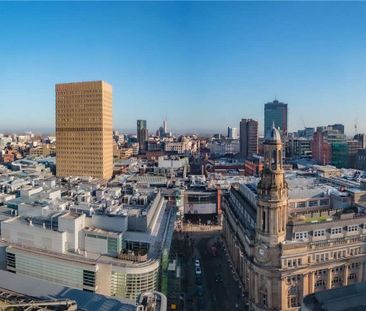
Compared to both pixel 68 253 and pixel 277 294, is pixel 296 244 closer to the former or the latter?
pixel 277 294

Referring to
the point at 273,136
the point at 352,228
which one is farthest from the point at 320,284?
the point at 273,136

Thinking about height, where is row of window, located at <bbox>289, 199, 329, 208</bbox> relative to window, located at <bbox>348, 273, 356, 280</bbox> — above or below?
above

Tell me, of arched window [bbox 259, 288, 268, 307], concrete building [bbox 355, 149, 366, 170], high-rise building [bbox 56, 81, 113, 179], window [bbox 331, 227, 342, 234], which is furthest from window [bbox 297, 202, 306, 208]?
concrete building [bbox 355, 149, 366, 170]

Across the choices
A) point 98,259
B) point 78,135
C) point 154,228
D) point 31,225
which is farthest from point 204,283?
point 78,135

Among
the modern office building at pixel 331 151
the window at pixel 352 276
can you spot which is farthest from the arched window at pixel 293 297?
the modern office building at pixel 331 151

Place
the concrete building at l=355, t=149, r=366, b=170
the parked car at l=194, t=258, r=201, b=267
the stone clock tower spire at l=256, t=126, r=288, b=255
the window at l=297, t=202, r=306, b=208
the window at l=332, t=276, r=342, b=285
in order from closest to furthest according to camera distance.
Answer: the stone clock tower spire at l=256, t=126, r=288, b=255, the window at l=332, t=276, r=342, b=285, the window at l=297, t=202, r=306, b=208, the parked car at l=194, t=258, r=201, b=267, the concrete building at l=355, t=149, r=366, b=170

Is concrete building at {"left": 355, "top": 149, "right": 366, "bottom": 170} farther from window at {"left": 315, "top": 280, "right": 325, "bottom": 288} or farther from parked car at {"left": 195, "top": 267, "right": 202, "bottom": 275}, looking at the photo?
window at {"left": 315, "top": 280, "right": 325, "bottom": 288}

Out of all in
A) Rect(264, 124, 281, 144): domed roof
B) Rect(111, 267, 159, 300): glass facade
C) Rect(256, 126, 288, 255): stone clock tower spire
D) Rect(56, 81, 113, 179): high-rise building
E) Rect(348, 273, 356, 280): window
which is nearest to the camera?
Rect(256, 126, 288, 255): stone clock tower spire

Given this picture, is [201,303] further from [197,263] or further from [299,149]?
[299,149]

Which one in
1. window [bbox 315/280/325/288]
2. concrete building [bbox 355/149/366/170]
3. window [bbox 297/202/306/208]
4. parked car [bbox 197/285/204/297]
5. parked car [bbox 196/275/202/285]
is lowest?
parked car [bbox 197/285/204/297]
